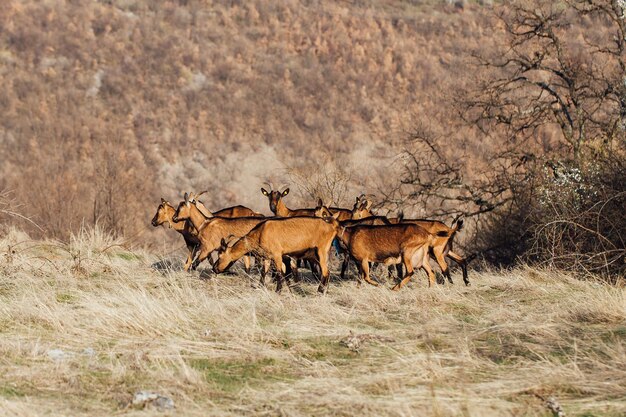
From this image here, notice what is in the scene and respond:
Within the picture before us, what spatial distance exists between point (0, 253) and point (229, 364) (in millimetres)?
8985

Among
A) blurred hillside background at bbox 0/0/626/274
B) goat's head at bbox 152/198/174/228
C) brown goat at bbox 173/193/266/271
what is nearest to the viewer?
brown goat at bbox 173/193/266/271

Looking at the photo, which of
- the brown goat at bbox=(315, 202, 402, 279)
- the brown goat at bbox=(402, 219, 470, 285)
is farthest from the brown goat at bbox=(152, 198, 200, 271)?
the brown goat at bbox=(402, 219, 470, 285)

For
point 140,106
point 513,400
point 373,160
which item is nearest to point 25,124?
point 140,106

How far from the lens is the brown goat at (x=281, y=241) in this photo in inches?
498

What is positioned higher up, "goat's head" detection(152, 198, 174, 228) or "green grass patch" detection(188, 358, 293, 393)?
"goat's head" detection(152, 198, 174, 228)

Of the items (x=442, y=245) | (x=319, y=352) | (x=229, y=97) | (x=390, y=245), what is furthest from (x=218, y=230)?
(x=229, y=97)

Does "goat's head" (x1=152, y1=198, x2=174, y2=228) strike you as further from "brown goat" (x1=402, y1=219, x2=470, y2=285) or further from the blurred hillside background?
the blurred hillside background

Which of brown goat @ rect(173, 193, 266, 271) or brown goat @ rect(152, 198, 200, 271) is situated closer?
brown goat @ rect(173, 193, 266, 271)

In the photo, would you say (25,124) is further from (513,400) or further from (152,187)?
(513,400)

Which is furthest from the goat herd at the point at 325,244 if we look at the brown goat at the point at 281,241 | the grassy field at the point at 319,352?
the grassy field at the point at 319,352

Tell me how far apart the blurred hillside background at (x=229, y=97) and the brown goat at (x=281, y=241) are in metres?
15.9

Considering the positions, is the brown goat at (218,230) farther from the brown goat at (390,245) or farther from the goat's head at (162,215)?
the brown goat at (390,245)

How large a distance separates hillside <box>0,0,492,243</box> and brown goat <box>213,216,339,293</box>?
2092 cm

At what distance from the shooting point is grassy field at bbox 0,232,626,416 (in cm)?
633
